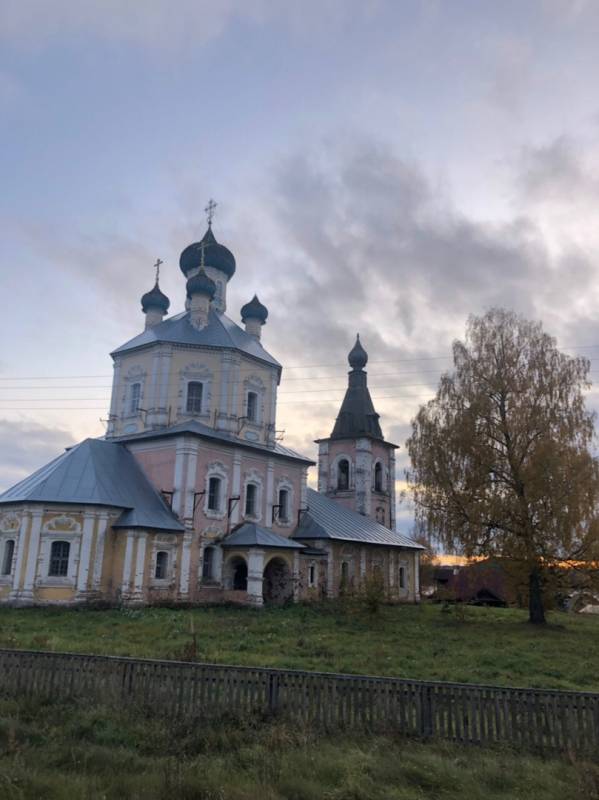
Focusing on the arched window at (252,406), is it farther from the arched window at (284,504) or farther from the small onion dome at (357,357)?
the small onion dome at (357,357)

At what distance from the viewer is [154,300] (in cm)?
3197

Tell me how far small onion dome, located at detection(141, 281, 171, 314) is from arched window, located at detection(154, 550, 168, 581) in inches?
531

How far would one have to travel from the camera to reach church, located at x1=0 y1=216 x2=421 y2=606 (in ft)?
73.3

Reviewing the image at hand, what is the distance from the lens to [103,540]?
892 inches

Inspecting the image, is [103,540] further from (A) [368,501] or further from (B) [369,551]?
(A) [368,501]

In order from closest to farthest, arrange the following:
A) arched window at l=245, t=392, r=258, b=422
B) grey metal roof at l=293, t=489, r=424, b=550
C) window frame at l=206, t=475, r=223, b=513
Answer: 1. window frame at l=206, t=475, r=223, b=513
2. arched window at l=245, t=392, r=258, b=422
3. grey metal roof at l=293, t=489, r=424, b=550

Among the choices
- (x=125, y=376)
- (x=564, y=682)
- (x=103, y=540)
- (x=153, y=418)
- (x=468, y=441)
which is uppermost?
(x=125, y=376)

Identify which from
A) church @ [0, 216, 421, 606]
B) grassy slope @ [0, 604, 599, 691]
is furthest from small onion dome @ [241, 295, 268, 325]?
grassy slope @ [0, 604, 599, 691]

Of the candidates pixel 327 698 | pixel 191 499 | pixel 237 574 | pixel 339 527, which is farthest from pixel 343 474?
pixel 327 698

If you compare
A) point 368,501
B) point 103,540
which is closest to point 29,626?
point 103,540

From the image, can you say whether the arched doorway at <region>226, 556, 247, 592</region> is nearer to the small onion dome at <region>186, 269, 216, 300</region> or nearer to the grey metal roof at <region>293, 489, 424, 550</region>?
the grey metal roof at <region>293, 489, 424, 550</region>

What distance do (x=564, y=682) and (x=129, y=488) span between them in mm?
17380

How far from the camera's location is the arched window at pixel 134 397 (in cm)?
2832

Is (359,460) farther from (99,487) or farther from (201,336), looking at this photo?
(99,487)
